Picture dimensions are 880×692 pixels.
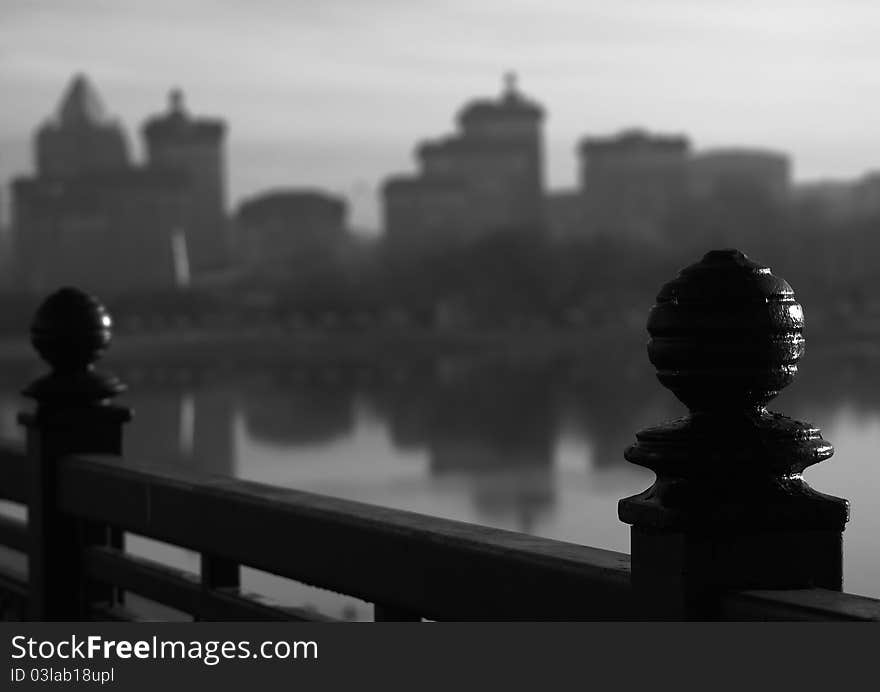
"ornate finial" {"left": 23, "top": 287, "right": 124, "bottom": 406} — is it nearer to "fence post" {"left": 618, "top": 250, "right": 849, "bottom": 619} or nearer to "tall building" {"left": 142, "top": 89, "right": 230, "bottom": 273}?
"fence post" {"left": 618, "top": 250, "right": 849, "bottom": 619}

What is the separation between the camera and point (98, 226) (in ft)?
426

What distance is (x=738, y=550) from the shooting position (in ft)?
5.43

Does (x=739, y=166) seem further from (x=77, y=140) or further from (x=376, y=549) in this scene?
(x=376, y=549)

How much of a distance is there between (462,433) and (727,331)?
4680 centimetres

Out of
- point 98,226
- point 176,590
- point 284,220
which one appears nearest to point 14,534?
point 176,590

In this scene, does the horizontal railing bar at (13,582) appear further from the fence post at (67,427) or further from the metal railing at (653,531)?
the metal railing at (653,531)

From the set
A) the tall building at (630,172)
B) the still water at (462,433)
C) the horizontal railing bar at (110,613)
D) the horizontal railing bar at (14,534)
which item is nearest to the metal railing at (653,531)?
the horizontal railing bar at (110,613)

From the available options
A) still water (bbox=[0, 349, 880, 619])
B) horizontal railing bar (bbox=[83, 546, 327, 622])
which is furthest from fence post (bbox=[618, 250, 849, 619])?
still water (bbox=[0, 349, 880, 619])

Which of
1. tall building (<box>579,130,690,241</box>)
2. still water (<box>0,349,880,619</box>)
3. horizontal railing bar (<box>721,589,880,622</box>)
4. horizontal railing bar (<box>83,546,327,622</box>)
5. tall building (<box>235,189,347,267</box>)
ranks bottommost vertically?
still water (<box>0,349,880,619</box>)

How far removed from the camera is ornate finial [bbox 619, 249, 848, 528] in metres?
1.61

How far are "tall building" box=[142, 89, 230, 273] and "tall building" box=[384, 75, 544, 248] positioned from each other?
74.5ft

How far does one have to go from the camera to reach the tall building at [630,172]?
510ft

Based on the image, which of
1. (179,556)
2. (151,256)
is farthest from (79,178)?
(179,556)
